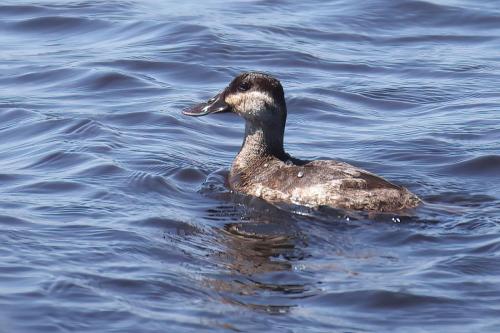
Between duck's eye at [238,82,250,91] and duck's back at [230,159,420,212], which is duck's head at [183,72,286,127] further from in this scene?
duck's back at [230,159,420,212]

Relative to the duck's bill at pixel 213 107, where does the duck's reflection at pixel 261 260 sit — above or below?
below

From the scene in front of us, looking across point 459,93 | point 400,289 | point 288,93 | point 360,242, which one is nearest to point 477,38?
point 459,93

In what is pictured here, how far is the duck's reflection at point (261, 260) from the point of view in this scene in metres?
8.03

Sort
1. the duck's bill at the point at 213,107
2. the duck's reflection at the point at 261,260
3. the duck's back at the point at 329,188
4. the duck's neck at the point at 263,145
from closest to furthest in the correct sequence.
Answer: the duck's reflection at the point at 261,260
the duck's back at the point at 329,188
the duck's neck at the point at 263,145
the duck's bill at the point at 213,107

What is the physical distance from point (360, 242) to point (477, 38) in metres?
8.22

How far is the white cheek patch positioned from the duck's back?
0.55 meters

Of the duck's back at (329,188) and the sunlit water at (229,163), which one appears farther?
the duck's back at (329,188)

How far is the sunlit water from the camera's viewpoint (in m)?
7.92

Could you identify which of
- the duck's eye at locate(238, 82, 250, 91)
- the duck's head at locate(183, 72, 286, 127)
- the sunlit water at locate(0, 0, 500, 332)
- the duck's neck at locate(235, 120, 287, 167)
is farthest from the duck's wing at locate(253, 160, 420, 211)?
the duck's eye at locate(238, 82, 250, 91)

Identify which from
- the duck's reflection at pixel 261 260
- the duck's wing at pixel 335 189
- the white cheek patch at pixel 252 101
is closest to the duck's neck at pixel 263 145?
the white cheek patch at pixel 252 101

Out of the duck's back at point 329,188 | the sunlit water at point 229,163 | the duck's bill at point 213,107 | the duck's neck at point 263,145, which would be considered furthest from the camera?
the duck's bill at point 213,107

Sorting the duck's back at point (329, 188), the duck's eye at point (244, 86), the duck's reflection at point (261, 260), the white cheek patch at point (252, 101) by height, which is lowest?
the duck's reflection at point (261, 260)

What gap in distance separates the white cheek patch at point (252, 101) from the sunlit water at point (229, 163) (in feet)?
2.24

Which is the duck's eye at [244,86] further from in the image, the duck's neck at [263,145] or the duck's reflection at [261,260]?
the duck's reflection at [261,260]
